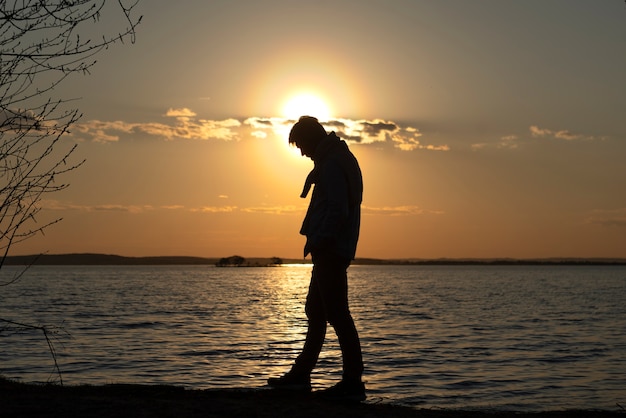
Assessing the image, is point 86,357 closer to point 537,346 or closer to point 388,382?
point 388,382

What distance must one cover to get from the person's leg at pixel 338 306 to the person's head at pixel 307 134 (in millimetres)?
962

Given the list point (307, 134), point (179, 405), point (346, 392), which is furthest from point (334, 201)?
point (179, 405)

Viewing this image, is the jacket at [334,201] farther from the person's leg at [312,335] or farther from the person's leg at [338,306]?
the person's leg at [312,335]

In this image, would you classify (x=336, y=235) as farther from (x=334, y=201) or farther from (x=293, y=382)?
(x=293, y=382)

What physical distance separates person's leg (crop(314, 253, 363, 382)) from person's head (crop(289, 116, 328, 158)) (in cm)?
96

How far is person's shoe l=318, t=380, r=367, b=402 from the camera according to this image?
6.25 metres

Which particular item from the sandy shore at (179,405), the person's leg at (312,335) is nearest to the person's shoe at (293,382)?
the person's leg at (312,335)

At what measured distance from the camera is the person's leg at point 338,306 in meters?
6.42

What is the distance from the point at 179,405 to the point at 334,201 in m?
1.98

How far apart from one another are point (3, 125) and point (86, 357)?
1075cm

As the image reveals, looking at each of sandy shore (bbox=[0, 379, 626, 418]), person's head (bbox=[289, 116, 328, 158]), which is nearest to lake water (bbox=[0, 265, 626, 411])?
sandy shore (bbox=[0, 379, 626, 418])

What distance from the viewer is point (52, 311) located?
3409 centimetres

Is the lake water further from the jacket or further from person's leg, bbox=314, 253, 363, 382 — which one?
the jacket

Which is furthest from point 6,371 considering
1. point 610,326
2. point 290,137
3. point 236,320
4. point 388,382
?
point 610,326
